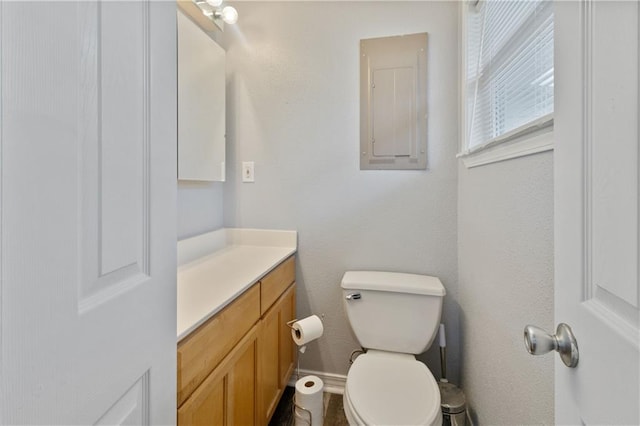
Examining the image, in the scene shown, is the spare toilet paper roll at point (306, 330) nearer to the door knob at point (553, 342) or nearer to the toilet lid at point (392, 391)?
the toilet lid at point (392, 391)

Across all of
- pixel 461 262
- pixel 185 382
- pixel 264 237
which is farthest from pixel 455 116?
pixel 185 382

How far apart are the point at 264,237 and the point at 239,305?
78 centimetres

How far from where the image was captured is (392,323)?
4.91 ft

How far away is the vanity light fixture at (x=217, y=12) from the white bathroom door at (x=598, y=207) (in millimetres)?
1619

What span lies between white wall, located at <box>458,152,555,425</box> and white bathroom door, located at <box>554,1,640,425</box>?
293 mm

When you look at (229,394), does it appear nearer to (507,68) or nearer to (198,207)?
(198,207)

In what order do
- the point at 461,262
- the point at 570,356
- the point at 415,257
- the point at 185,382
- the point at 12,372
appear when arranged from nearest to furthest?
the point at 12,372 → the point at 570,356 → the point at 185,382 → the point at 461,262 → the point at 415,257

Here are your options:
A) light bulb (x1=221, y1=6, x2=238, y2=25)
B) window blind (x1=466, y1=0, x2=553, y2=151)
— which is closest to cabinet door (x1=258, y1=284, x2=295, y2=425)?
window blind (x1=466, y1=0, x2=553, y2=151)

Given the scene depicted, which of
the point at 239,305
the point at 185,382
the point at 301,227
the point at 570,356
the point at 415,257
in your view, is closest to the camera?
Result: the point at 570,356

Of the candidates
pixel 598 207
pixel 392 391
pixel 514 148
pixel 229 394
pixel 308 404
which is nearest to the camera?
pixel 598 207

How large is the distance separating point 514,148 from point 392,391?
0.96 m

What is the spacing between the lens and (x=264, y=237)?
1.86m

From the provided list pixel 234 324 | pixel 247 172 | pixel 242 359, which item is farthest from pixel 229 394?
pixel 247 172

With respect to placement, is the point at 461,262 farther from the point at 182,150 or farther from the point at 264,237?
the point at 182,150
